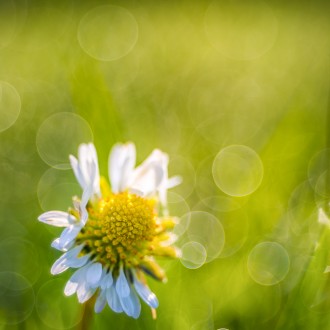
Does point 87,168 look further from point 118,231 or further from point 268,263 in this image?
point 268,263

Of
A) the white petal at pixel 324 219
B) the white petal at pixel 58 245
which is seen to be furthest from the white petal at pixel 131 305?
the white petal at pixel 324 219

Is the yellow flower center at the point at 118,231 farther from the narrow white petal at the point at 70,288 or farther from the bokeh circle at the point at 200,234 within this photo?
the bokeh circle at the point at 200,234

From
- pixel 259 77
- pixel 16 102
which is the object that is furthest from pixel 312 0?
pixel 16 102

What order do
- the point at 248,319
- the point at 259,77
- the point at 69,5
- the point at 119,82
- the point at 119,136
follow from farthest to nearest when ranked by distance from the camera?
the point at 69,5
the point at 259,77
the point at 119,82
the point at 119,136
the point at 248,319

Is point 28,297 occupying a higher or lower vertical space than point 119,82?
lower

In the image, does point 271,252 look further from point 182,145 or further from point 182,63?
point 182,63

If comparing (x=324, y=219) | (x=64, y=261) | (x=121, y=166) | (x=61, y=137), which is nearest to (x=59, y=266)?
(x=64, y=261)

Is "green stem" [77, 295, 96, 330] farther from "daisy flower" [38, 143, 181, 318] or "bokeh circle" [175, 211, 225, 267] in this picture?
"bokeh circle" [175, 211, 225, 267]
